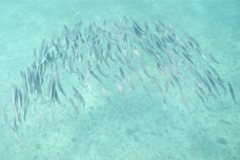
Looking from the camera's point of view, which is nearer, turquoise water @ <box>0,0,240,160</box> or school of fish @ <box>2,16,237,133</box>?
turquoise water @ <box>0,0,240,160</box>

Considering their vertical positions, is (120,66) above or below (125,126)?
above

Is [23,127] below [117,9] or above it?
below

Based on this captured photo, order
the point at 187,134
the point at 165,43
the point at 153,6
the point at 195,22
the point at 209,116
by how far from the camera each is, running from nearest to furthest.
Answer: the point at 187,134
the point at 209,116
the point at 165,43
the point at 195,22
the point at 153,6

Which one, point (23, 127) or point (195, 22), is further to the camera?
point (195, 22)

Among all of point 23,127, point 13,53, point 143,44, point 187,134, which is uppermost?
point 13,53

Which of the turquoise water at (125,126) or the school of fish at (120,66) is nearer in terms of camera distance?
the turquoise water at (125,126)

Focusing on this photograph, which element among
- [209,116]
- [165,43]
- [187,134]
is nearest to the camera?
[187,134]

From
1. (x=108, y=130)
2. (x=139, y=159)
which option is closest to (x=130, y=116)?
(x=108, y=130)

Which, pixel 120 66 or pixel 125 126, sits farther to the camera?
pixel 120 66

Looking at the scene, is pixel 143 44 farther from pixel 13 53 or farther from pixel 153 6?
pixel 153 6

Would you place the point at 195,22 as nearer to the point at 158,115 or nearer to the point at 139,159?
the point at 158,115
